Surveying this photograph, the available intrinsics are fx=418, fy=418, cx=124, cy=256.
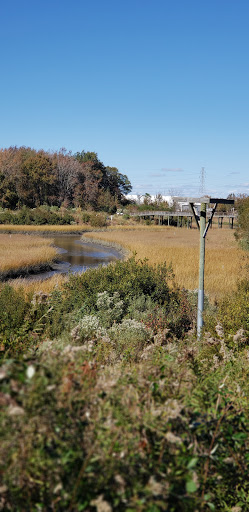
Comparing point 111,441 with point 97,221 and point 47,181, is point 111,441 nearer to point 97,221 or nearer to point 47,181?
point 97,221

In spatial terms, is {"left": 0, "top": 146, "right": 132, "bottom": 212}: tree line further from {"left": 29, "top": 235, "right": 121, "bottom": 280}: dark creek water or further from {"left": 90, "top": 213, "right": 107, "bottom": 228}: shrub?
{"left": 29, "top": 235, "right": 121, "bottom": 280}: dark creek water

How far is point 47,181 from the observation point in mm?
63562

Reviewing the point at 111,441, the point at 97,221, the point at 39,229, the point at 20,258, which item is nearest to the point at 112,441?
the point at 111,441

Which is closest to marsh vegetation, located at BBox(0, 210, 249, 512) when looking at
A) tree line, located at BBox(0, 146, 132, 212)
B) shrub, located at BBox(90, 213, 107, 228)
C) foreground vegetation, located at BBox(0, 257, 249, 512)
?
foreground vegetation, located at BBox(0, 257, 249, 512)

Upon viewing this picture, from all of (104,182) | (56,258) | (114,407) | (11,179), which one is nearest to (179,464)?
(114,407)

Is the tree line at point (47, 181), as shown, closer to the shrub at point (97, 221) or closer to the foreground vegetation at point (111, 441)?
the shrub at point (97, 221)

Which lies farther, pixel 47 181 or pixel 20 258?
pixel 47 181

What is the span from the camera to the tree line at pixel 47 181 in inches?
2467

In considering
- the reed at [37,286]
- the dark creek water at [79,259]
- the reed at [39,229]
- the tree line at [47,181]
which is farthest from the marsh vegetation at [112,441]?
the tree line at [47,181]

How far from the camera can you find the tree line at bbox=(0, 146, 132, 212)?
62656 mm

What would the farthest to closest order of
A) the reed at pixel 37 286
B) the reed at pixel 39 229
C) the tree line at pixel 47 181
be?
the tree line at pixel 47 181 → the reed at pixel 39 229 → the reed at pixel 37 286

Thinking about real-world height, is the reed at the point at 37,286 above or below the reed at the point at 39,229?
below

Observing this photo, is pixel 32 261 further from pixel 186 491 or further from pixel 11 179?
pixel 11 179

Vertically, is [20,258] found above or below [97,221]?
below
